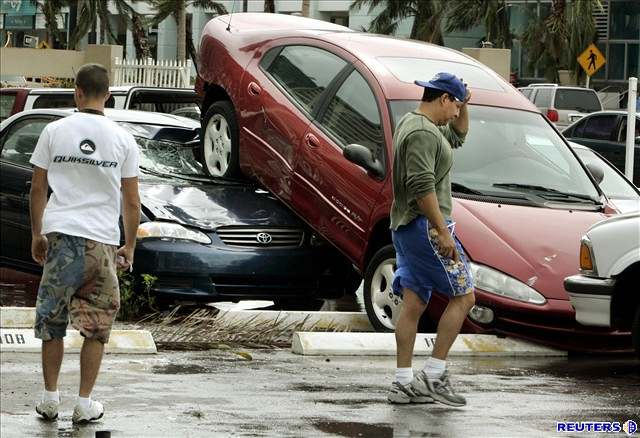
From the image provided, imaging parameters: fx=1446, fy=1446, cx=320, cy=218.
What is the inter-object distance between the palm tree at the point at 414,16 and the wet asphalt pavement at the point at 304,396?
47302 mm

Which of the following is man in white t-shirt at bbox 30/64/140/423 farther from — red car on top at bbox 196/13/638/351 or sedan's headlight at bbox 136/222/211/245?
sedan's headlight at bbox 136/222/211/245

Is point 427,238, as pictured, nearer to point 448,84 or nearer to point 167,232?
point 448,84

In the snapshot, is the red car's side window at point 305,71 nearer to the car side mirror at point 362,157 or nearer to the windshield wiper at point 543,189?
the car side mirror at point 362,157

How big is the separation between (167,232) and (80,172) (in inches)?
141

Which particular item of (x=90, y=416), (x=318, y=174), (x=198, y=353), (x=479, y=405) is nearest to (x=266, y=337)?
(x=198, y=353)

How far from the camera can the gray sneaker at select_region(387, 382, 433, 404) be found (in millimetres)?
7648

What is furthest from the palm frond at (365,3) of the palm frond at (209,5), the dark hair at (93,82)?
the dark hair at (93,82)

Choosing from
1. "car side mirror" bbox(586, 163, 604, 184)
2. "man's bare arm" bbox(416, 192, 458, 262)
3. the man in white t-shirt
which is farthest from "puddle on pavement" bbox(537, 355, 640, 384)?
the man in white t-shirt

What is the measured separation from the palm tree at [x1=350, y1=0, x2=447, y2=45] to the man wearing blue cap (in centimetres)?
4809

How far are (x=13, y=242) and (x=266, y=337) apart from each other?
2947 millimetres

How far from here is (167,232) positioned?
414 inches

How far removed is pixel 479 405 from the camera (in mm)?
7672

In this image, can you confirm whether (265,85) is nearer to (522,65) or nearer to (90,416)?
(90,416)

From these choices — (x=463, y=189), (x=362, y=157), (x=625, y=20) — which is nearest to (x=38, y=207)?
(x=362, y=157)
